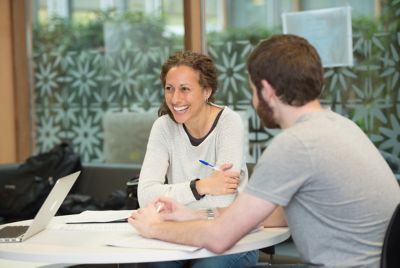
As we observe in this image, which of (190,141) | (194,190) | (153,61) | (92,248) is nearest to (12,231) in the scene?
(92,248)

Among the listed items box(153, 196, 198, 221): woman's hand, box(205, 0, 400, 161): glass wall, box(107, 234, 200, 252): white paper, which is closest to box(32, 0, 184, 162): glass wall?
box(205, 0, 400, 161): glass wall

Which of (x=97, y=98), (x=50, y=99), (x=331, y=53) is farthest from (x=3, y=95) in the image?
(x=331, y=53)

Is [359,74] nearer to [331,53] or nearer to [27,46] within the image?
[331,53]

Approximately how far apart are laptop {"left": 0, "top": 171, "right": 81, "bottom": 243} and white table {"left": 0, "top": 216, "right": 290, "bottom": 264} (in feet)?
0.09

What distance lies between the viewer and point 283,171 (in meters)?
1.89

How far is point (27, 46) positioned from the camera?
619 centimetres

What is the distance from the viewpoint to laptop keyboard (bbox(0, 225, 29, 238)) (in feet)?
7.83

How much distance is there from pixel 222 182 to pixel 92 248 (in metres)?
0.63

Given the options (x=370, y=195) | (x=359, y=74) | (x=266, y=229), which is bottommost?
(x=266, y=229)

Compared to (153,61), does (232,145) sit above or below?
below

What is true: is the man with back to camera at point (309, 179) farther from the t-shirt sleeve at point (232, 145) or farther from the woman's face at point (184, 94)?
the woman's face at point (184, 94)

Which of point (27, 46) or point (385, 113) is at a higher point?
point (27, 46)

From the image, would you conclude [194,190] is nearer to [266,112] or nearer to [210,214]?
[210,214]

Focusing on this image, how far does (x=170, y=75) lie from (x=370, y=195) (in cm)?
131
